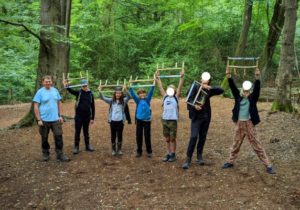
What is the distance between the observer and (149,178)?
745 cm

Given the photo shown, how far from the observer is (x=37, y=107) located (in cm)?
841

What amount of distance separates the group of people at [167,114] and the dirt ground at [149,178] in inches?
12.2

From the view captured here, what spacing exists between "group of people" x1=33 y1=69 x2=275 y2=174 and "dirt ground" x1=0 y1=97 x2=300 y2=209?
311 millimetres

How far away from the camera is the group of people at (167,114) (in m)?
7.62

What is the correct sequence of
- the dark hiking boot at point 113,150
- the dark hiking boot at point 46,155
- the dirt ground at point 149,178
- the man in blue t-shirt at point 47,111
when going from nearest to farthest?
1. the dirt ground at point 149,178
2. the man in blue t-shirt at point 47,111
3. the dark hiking boot at point 46,155
4. the dark hiking boot at point 113,150

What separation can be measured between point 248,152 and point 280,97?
4.48 metres

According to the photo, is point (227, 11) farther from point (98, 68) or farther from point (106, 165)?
point (106, 165)

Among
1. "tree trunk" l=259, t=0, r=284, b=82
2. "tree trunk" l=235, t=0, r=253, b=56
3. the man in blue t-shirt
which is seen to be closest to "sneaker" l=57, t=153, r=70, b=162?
the man in blue t-shirt

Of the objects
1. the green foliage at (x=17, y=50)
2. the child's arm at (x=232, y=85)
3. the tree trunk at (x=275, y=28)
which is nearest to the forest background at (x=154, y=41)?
the green foliage at (x=17, y=50)

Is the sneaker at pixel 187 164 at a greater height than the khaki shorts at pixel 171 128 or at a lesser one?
lesser

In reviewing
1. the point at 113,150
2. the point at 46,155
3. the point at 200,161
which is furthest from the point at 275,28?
the point at 46,155

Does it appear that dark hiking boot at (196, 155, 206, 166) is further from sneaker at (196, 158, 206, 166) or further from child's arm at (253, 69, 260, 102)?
child's arm at (253, 69, 260, 102)

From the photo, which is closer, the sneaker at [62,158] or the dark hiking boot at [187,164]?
the dark hiking boot at [187,164]

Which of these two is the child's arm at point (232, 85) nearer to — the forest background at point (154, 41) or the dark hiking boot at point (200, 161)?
the dark hiking boot at point (200, 161)
